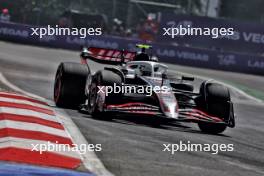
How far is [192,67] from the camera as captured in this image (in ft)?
116

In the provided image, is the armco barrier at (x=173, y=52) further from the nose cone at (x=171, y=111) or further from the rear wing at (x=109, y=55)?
the nose cone at (x=171, y=111)

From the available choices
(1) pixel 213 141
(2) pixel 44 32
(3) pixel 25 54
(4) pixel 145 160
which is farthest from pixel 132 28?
(4) pixel 145 160

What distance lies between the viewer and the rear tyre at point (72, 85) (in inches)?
560

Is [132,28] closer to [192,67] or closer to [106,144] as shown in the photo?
[192,67]

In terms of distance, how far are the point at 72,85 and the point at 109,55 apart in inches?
70.4

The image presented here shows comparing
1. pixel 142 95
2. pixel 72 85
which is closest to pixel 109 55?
pixel 72 85

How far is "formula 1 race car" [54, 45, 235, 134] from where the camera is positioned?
43.0 feet

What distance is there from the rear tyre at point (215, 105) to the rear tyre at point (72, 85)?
7.18 feet

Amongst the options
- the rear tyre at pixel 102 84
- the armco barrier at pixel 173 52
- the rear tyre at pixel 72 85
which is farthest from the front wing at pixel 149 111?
the armco barrier at pixel 173 52

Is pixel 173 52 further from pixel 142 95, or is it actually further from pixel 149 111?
pixel 149 111

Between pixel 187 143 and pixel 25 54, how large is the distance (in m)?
19.0

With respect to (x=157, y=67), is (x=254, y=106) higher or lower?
lower

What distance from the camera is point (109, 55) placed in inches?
625

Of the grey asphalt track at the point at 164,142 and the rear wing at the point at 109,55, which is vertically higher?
the rear wing at the point at 109,55
